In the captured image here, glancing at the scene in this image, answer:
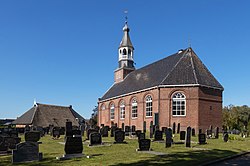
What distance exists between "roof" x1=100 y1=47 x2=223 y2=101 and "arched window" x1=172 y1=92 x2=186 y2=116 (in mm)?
1514

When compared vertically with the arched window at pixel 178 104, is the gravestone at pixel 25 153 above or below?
below

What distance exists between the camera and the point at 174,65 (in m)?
36.1

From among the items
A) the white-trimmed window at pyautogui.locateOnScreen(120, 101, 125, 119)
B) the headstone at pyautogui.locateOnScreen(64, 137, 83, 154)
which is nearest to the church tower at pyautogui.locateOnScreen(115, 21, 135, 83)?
the white-trimmed window at pyautogui.locateOnScreen(120, 101, 125, 119)

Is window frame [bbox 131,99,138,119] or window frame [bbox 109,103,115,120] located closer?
window frame [bbox 131,99,138,119]

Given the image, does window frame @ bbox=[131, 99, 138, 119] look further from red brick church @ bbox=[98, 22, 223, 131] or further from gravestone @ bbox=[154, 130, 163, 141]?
gravestone @ bbox=[154, 130, 163, 141]

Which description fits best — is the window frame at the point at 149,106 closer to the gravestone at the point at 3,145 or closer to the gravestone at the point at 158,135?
the gravestone at the point at 158,135

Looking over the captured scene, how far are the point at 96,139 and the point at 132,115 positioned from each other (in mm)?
23349

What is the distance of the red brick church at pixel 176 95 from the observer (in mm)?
32562

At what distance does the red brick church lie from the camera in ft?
107

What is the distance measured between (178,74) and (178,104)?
12.9 feet

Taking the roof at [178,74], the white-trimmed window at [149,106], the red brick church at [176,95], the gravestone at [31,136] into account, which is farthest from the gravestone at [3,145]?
the white-trimmed window at [149,106]

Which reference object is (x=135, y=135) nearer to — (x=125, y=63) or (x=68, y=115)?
(x=125, y=63)

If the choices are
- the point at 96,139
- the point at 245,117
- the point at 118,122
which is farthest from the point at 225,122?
the point at 96,139

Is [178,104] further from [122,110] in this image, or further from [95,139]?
[95,139]
